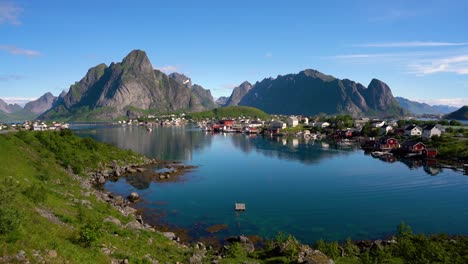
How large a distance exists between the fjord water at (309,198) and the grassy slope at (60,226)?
9893mm

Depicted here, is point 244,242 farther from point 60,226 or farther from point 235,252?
point 60,226

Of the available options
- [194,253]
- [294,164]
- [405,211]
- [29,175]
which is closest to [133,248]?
[194,253]

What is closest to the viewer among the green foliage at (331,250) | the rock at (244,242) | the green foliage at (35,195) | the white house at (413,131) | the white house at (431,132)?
the green foliage at (35,195)

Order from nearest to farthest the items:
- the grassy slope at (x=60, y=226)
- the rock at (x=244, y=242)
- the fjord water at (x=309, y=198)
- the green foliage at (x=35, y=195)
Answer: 1. the grassy slope at (x=60, y=226)
2. the green foliage at (x=35, y=195)
3. the rock at (x=244, y=242)
4. the fjord water at (x=309, y=198)

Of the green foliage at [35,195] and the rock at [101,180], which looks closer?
the green foliage at [35,195]

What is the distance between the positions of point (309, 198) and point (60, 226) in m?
36.1

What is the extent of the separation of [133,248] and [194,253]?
4517 millimetres

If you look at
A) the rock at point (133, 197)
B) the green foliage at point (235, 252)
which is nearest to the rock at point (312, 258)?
the green foliage at point (235, 252)

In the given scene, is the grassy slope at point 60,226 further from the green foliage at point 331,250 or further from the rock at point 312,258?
the green foliage at point 331,250

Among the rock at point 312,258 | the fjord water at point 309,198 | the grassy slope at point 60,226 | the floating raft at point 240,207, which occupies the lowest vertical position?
the fjord water at point 309,198

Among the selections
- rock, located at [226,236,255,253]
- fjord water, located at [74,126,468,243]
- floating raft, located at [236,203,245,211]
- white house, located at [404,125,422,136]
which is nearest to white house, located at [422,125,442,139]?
white house, located at [404,125,422,136]

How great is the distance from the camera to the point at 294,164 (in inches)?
3054

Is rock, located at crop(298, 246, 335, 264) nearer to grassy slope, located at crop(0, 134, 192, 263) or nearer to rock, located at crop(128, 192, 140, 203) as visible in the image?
grassy slope, located at crop(0, 134, 192, 263)

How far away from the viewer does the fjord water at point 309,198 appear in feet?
117
